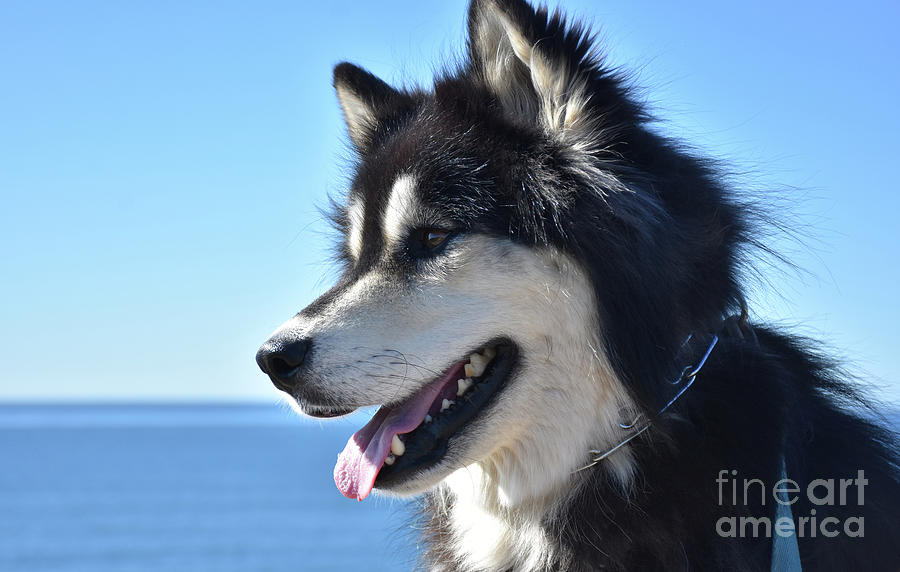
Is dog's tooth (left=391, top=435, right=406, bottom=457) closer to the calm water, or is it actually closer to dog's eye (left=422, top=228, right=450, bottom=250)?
dog's eye (left=422, top=228, right=450, bottom=250)

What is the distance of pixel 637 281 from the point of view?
3.02 m

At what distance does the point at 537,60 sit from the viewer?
3.20 metres

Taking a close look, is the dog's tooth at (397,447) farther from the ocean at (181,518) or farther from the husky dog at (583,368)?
the ocean at (181,518)

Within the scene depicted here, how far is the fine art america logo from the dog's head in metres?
0.34

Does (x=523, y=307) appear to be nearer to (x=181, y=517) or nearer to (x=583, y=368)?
(x=583, y=368)

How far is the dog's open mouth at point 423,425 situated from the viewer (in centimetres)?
313

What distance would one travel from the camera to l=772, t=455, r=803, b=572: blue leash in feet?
9.30

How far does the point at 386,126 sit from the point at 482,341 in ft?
4.17

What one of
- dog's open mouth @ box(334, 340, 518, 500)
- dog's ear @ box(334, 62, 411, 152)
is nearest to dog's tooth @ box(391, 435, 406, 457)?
dog's open mouth @ box(334, 340, 518, 500)

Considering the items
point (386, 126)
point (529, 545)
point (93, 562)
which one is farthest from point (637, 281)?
point (93, 562)

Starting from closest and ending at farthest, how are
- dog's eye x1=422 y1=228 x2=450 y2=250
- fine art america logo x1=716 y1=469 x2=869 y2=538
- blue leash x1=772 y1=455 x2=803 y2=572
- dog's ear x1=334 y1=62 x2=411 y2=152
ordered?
blue leash x1=772 y1=455 x2=803 y2=572 → fine art america logo x1=716 y1=469 x2=869 y2=538 → dog's eye x1=422 y1=228 x2=450 y2=250 → dog's ear x1=334 y1=62 x2=411 y2=152

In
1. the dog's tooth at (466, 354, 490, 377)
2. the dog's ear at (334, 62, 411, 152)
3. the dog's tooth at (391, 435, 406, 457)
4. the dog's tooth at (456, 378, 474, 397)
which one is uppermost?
the dog's ear at (334, 62, 411, 152)

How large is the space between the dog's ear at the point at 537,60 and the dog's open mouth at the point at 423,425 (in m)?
0.85

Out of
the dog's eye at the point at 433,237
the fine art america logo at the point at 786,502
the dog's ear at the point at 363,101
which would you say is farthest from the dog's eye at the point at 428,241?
the fine art america logo at the point at 786,502
